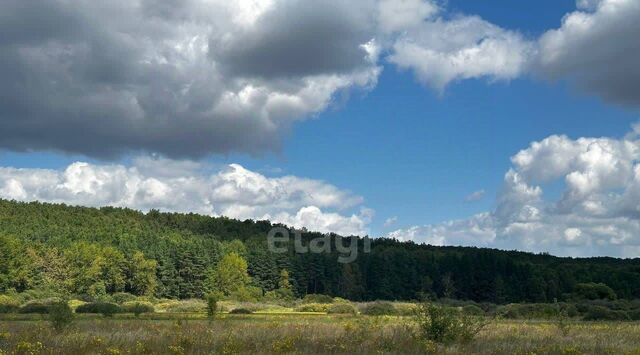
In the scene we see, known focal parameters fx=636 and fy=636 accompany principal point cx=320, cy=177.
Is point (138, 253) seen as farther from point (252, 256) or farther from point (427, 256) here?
point (427, 256)

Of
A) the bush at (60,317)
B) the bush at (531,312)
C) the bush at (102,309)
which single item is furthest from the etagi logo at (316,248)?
the bush at (60,317)

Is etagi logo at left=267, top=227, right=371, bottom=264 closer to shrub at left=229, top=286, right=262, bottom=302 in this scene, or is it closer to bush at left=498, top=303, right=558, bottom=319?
shrub at left=229, top=286, right=262, bottom=302

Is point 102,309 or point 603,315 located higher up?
point 603,315

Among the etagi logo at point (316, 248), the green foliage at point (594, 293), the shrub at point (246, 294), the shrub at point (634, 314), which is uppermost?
the etagi logo at point (316, 248)

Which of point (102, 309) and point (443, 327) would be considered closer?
point (443, 327)

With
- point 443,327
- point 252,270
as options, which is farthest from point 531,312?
point 252,270

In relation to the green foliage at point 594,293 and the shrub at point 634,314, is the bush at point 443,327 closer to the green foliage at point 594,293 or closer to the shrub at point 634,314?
the shrub at point 634,314

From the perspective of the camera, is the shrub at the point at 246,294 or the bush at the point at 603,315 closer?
→ the bush at the point at 603,315

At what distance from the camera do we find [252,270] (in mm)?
150625

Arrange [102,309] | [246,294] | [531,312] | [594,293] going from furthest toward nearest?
[246,294], [594,293], [531,312], [102,309]

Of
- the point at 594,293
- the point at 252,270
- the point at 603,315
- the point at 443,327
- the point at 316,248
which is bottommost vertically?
the point at 603,315

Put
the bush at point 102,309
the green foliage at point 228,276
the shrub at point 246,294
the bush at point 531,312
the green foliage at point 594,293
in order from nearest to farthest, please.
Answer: the bush at point 102,309 → the bush at point 531,312 → the green foliage at point 594,293 → the shrub at point 246,294 → the green foliage at point 228,276

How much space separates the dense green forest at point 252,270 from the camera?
4811 inches

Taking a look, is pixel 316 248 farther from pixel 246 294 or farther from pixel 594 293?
pixel 594 293
